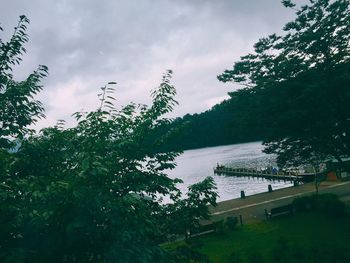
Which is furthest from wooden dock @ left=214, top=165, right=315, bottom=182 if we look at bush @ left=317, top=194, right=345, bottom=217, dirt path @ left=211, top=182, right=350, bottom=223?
bush @ left=317, top=194, right=345, bottom=217

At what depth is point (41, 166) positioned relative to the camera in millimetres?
5238

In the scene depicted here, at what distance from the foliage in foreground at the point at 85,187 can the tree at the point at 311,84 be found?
1260cm

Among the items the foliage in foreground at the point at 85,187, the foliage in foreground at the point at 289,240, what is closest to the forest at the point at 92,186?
the foliage in foreground at the point at 85,187

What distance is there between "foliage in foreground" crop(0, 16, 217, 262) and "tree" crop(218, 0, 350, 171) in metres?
12.6

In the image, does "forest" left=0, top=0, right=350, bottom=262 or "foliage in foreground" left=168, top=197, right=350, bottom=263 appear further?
"foliage in foreground" left=168, top=197, right=350, bottom=263

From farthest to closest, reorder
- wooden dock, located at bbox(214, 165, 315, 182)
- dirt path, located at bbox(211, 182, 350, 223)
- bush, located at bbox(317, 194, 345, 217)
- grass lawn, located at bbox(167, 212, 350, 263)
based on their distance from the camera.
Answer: wooden dock, located at bbox(214, 165, 315, 182), dirt path, located at bbox(211, 182, 350, 223), bush, located at bbox(317, 194, 345, 217), grass lawn, located at bbox(167, 212, 350, 263)

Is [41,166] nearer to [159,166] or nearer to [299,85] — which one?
[159,166]

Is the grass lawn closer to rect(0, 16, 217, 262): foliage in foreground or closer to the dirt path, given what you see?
the dirt path

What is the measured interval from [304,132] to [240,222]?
8.04 metres

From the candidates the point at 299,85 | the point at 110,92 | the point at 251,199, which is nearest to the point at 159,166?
the point at 110,92

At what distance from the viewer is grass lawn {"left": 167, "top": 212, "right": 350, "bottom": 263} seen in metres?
14.0

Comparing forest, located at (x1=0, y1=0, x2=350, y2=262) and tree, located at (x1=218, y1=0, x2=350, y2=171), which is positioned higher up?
tree, located at (x1=218, y1=0, x2=350, y2=171)

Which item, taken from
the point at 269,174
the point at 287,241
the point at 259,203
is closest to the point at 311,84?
the point at 287,241

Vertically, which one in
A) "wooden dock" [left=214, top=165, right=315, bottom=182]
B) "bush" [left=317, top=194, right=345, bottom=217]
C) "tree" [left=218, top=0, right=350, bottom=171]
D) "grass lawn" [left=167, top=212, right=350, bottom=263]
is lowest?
"grass lawn" [left=167, top=212, right=350, bottom=263]
